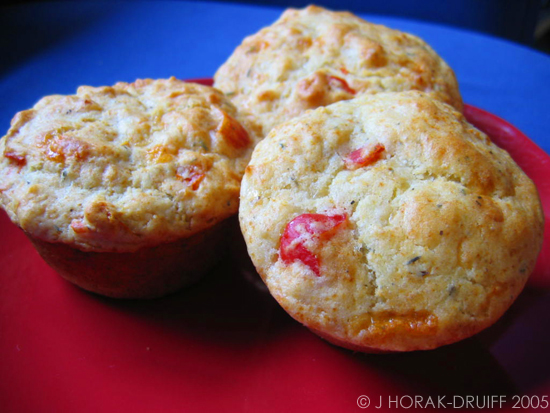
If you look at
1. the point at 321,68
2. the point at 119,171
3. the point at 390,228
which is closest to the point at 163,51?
the point at 321,68

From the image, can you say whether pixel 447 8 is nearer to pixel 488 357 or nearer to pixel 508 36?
pixel 508 36

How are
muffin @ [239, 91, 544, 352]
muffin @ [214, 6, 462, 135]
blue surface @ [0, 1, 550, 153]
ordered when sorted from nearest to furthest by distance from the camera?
muffin @ [239, 91, 544, 352]
muffin @ [214, 6, 462, 135]
blue surface @ [0, 1, 550, 153]

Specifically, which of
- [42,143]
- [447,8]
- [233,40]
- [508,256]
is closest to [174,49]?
[233,40]

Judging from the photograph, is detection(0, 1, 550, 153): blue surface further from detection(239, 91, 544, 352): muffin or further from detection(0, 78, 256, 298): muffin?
detection(239, 91, 544, 352): muffin

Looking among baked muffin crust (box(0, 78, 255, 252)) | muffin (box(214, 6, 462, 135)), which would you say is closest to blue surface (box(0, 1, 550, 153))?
muffin (box(214, 6, 462, 135))

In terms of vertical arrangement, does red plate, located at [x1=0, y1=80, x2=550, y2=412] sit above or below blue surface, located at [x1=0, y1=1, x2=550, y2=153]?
below

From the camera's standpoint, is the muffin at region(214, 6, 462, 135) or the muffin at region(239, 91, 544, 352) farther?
the muffin at region(214, 6, 462, 135)
